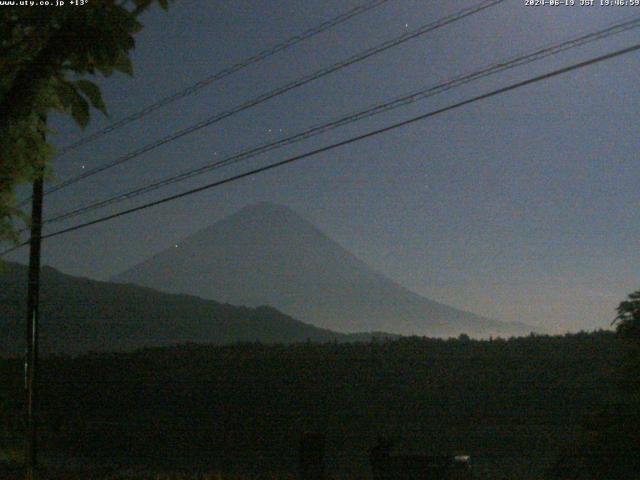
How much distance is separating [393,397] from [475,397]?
4042 mm

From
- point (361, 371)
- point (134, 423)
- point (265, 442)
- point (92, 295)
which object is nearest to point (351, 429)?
point (265, 442)

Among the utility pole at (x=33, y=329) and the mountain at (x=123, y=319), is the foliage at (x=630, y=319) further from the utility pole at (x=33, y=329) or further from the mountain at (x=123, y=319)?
the mountain at (x=123, y=319)

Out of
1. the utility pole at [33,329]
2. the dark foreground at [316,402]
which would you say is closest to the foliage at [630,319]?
the dark foreground at [316,402]

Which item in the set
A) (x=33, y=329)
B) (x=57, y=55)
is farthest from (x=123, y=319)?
(x=57, y=55)

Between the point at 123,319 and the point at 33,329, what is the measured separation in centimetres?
9986

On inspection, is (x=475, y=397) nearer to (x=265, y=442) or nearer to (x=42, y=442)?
(x=265, y=442)

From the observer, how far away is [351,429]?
31328 mm

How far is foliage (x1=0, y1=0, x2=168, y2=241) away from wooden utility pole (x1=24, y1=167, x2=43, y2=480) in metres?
9.83

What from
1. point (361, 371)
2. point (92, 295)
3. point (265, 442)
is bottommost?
point (265, 442)

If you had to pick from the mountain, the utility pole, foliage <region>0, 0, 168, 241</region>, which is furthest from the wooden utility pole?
the mountain

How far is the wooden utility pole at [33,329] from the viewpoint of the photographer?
15.9 m

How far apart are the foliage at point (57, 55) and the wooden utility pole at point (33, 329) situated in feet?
32.3

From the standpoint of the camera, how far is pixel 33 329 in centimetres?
1606

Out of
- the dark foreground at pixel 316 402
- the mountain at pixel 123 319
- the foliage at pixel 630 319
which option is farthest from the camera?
the mountain at pixel 123 319
